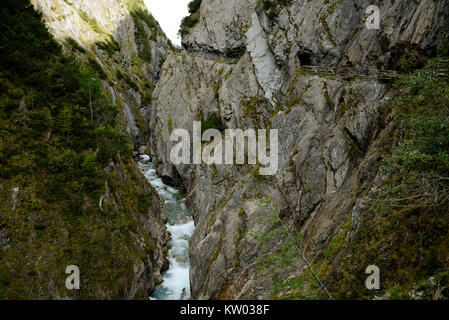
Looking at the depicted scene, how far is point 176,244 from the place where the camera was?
31.1m

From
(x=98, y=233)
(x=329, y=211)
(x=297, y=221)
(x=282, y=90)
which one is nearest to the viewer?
(x=329, y=211)

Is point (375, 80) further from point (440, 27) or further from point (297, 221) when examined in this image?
point (297, 221)

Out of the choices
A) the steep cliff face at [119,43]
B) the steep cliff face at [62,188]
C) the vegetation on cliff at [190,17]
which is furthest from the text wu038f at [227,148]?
the steep cliff face at [119,43]

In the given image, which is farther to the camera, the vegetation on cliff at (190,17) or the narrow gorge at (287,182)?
the vegetation on cliff at (190,17)

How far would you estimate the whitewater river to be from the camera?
80.6 ft

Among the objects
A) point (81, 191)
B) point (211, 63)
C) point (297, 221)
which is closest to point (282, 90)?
point (297, 221)

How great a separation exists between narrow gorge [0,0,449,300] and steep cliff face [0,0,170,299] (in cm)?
15

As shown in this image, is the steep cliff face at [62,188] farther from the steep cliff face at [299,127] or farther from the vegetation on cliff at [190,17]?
the vegetation on cliff at [190,17]

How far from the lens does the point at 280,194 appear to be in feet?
66.6

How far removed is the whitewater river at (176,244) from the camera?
24.6m

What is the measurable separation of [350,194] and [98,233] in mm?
20328

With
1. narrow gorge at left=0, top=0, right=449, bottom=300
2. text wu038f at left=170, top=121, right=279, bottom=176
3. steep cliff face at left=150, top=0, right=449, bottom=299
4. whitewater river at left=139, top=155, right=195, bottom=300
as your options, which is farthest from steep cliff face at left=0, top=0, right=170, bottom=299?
text wu038f at left=170, top=121, right=279, bottom=176

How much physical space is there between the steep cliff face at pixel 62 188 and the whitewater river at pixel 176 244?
1.18 meters

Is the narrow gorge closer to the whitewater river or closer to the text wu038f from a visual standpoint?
the whitewater river
